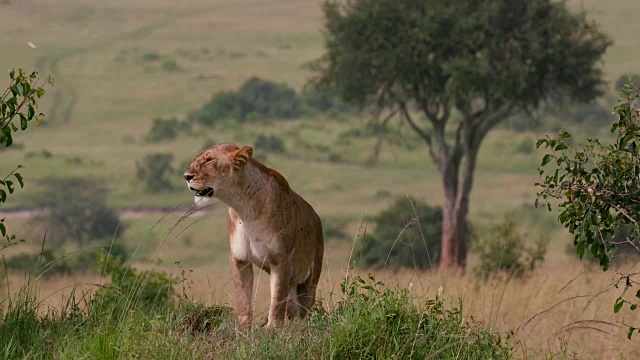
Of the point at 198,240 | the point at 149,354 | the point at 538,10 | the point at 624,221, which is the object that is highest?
the point at 538,10

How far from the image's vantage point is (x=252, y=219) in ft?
26.8

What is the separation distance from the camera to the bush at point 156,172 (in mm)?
54062

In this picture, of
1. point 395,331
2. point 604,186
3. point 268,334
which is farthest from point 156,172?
point 604,186

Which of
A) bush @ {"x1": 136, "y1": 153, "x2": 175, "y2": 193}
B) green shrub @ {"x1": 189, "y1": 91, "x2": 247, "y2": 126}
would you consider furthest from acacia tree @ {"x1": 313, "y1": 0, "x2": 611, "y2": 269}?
green shrub @ {"x1": 189, "y1": 91, "x2": 247, "y2": 126}

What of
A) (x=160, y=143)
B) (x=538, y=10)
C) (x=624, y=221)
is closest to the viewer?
(x=624, y=221)

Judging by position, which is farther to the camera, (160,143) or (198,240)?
(160,143)

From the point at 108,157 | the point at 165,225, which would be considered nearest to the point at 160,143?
the point at 108,157

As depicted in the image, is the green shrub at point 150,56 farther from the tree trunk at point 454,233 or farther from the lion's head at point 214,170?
the lion's head at point 214,170

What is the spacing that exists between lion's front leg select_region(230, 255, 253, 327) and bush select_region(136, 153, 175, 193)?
150 feet

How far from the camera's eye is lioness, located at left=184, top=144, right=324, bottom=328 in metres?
8.12

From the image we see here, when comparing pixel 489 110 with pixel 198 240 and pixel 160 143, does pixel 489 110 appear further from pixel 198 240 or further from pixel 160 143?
pixel 160 143

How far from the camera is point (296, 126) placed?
69625 millimetres

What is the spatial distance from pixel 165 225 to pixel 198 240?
4037 mm

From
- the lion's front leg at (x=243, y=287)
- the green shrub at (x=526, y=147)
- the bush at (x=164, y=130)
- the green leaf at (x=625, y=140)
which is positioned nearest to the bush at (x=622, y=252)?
the green leaf at (x=625, y=140)
